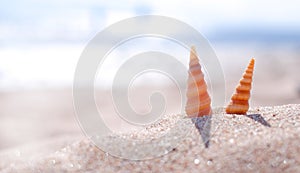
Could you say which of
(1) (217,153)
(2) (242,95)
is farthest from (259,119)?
(1) (217,153)

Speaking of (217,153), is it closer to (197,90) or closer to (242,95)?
(197,90)

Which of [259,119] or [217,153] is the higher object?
[259,119]

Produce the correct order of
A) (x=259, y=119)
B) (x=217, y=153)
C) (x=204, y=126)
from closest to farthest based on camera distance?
(x=217, y=153), (x=204, y=126), (x=259, y=119)

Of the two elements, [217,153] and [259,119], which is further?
[259,119]

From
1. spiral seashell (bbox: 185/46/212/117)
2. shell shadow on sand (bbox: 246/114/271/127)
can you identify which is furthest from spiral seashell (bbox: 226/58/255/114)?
spiral seashell (bbox: 185/46/212/117)

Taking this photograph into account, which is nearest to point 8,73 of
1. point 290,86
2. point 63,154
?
point 290,86

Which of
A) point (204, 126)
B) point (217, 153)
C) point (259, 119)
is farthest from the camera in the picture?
point (259, 119)

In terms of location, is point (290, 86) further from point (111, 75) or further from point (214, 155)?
point (214, 155)

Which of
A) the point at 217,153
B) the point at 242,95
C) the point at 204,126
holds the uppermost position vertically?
the point at 242,95
